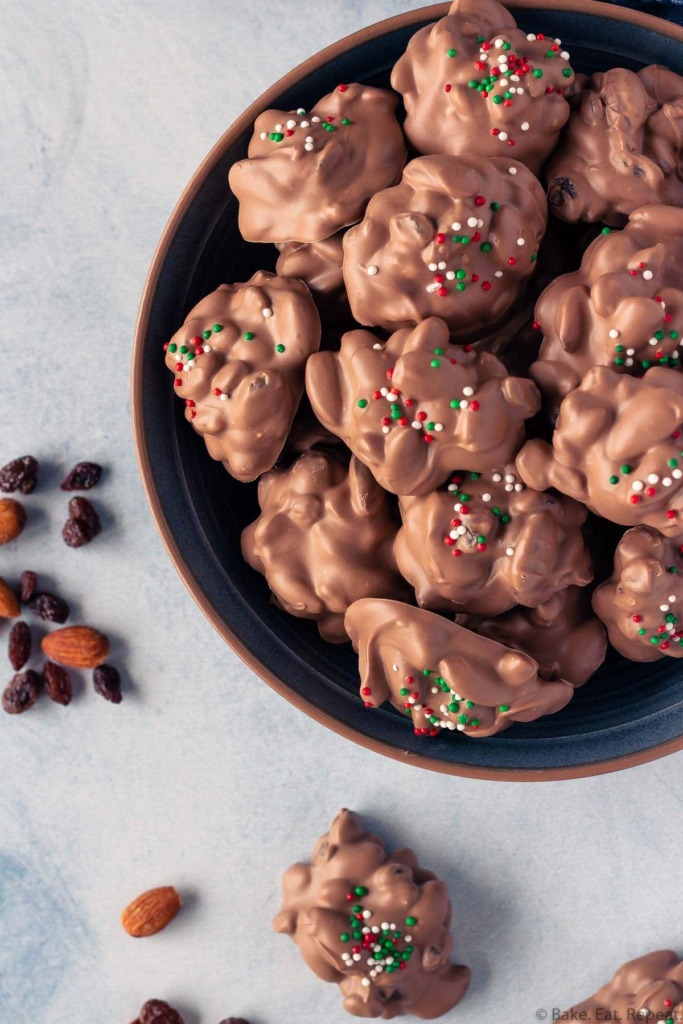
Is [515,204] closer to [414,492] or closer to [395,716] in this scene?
[414,492]

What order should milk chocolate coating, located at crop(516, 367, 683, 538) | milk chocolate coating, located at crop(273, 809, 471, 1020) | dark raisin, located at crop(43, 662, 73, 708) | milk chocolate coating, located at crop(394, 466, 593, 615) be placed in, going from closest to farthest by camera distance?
1. milk chocolate coating, located at crop(516, 367, 683, 538)
2. milk chocolate coating, located at crop(394, 466, 593, 615)
3. milk chocolate coating, located at crop(273, 809, 471, 1020)
4. dark raisin, located at crop(43, 662, 73, 708)

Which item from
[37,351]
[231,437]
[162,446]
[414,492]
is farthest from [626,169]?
[37,351]

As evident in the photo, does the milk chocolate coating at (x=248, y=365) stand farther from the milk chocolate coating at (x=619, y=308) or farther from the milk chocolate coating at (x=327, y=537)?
the milk chocolate coating at (x=619, y=308)

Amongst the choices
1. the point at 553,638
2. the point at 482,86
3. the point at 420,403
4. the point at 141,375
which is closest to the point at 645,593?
the point at 553,638

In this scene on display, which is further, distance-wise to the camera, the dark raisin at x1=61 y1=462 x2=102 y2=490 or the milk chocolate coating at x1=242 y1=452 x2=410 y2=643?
the dark raisin at x1=61 y1=462 x2=102 y2=490

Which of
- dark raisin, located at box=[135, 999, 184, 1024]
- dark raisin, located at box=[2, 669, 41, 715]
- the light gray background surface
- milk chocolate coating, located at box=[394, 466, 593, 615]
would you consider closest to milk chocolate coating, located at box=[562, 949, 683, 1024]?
the light gray background surface

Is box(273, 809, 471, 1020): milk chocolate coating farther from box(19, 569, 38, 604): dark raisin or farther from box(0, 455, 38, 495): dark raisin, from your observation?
box(0, 455, 38, 495): dark raisin
